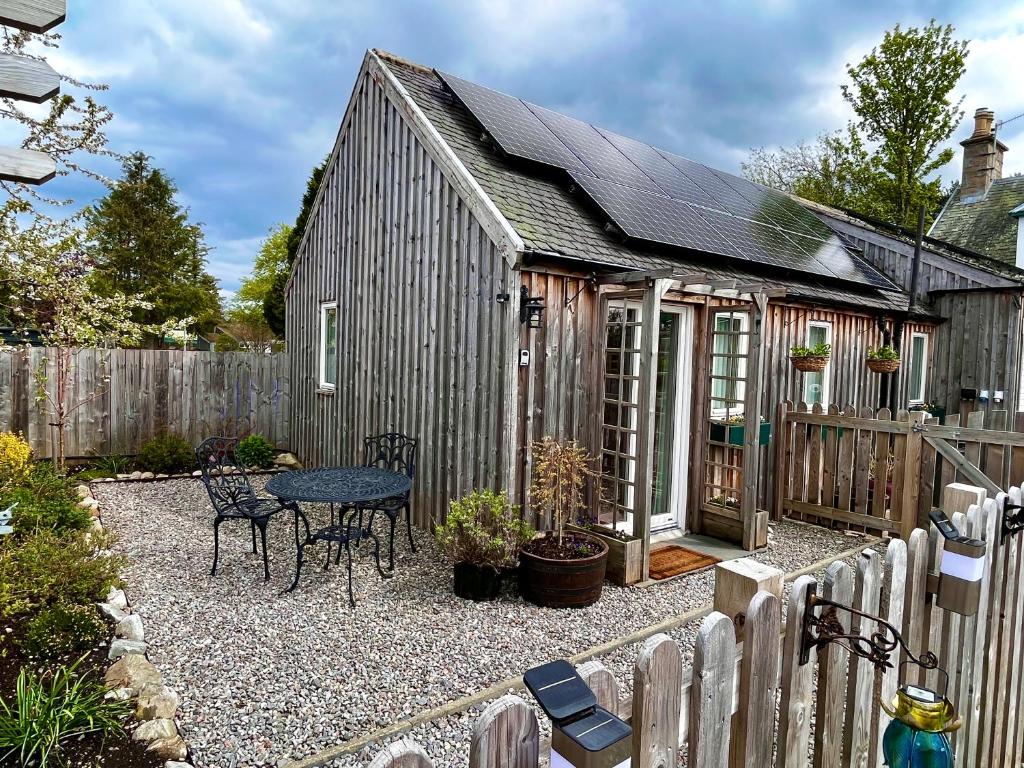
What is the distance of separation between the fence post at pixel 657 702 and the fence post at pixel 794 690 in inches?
18.4

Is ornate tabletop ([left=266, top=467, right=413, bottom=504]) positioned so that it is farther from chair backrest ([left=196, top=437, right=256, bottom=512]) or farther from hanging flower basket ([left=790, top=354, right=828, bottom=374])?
hanging flower basket ([left=790, top=354, right=828, bottom=374])

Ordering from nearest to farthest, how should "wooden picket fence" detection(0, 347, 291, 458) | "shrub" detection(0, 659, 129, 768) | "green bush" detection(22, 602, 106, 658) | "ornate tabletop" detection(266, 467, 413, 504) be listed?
"shrub" detection(0, 659, 129, 768), "green bush" detection(22, 602, 106, 658), "ornate tabletop" detection(266, 467, 413, 504), "wooden picket fence" detection(0, 347, 291, 458)

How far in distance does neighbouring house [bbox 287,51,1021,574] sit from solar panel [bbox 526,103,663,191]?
52 millimetres

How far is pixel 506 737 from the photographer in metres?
1.07

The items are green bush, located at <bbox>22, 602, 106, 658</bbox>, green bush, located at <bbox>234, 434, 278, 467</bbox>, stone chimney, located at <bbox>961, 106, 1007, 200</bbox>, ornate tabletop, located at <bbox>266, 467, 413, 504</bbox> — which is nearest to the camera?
green bush, located at <bbox>22, 602, 106, 658</bbox>

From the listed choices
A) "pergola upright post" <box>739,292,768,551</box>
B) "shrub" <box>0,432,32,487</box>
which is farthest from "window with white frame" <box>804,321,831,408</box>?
"shrub" <box>0,432,32,487</box>

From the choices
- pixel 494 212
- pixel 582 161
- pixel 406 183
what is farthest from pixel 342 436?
pixel 582 161

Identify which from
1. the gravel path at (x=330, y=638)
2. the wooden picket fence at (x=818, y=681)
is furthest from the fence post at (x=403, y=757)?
the gravel path at (x=330, y=638)

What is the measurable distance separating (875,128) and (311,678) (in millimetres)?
19518

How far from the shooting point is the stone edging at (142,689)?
2.70 meters

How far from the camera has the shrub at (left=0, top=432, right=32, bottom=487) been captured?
6.09 metres

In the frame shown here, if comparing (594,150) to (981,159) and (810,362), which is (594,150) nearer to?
(810,362)

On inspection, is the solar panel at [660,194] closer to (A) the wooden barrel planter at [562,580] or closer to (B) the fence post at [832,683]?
(A) the wooden barrel planter at [562,580]

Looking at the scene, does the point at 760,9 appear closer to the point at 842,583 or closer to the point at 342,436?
the point at 342,436
